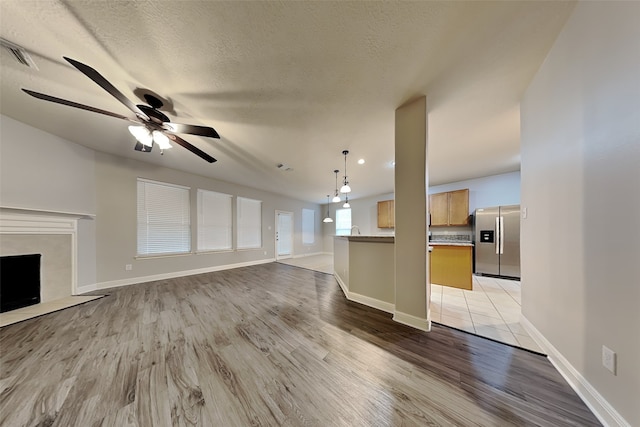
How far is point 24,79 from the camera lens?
184 centimetres

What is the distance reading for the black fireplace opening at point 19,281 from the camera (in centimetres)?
256

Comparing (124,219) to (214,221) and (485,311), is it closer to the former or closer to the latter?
(214,221)

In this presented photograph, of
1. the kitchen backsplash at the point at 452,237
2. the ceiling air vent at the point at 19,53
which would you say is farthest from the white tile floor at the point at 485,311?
the ceiling air vent at the point at 19,53

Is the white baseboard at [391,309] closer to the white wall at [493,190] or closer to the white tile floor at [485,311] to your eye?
the white tile floor at [485,311]

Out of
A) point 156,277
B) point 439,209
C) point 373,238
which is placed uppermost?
point 439,209

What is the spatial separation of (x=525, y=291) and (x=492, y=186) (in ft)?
12.6

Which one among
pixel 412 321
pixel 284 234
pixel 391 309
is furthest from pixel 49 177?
pixel 412 321

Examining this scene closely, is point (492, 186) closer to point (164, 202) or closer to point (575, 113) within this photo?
point (575, 113)

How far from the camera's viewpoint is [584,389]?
1209 mm

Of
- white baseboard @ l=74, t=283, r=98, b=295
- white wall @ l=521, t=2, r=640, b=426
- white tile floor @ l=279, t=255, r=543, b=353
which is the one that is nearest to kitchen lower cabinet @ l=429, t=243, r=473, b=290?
white tile floor @ l=279, t=255, r=543, b=353

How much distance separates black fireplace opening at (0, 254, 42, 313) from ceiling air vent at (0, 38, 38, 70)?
277 centimetres

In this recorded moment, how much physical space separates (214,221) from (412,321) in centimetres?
516

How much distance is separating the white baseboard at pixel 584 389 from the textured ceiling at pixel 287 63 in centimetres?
249

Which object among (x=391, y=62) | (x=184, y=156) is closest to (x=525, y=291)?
(x=391, y=62)
